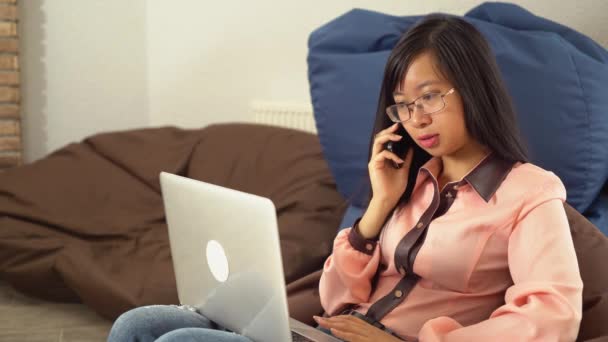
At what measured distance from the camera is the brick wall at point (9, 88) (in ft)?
11.3

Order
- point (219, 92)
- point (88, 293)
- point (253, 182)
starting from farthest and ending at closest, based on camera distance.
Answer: point (219, 92)
point (253, 182)
point (88, 293)

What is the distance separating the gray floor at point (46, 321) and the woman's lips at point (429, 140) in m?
1.45

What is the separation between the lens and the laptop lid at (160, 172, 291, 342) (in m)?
1.09

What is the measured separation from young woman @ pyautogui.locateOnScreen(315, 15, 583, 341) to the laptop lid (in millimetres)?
176

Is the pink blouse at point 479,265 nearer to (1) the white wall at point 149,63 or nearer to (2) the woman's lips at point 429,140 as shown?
(2) the woman's lips at point 429,140

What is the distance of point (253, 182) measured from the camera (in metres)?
2.84

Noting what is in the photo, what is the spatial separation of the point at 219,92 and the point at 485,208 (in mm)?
2506

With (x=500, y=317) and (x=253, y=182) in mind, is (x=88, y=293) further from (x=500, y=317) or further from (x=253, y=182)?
(x=500, y=317)

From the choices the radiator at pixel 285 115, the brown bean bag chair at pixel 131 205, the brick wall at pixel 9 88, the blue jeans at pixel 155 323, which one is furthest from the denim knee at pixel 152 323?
the brick wall at pixel 9 88

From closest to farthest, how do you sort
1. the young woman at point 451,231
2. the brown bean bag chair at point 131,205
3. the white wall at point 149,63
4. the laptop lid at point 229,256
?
1. the laptop lid at point 229,256
2. the young woman at point 451,231
3. the brown bean bag chair at point 131,205
4. the white wall at point 149,63

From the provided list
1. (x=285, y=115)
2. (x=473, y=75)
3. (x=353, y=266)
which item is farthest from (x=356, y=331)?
(x=285, y=115)

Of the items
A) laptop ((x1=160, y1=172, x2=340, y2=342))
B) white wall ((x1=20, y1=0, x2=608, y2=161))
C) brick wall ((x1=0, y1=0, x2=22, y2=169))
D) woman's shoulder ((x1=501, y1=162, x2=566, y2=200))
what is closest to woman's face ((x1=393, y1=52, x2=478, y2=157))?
woman's shoulder ((x1=501, y1=162, x2=566, y2=200))

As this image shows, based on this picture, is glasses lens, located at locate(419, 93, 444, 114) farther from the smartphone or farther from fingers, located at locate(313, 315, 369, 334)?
fingers, located at locate(313, 315, 369, 334)

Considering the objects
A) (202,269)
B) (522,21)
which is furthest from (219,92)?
(202,269)
